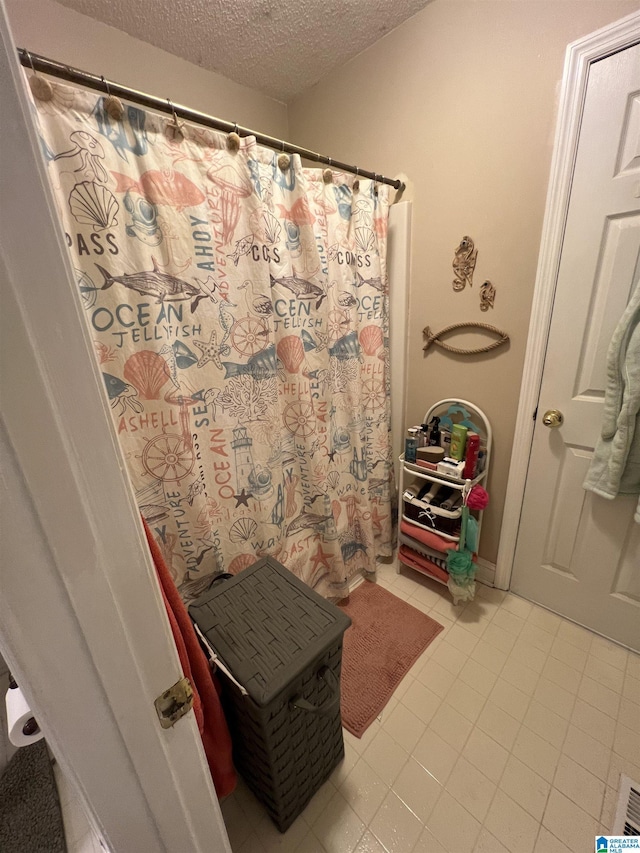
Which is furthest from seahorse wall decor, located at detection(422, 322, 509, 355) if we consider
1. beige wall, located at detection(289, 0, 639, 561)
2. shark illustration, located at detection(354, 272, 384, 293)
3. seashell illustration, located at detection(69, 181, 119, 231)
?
Answer: seashell illustration, located at detection(69, 181, 119, 231)

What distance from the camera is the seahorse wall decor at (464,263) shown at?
1451 mm

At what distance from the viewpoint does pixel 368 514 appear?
176 centimetres

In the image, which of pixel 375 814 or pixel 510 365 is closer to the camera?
pixel 375 814

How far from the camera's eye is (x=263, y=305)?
4.00 feet

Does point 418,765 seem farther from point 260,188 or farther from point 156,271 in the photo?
point 260,188

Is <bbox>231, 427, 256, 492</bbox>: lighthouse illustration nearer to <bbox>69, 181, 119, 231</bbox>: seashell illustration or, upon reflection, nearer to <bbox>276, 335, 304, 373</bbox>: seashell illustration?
<bbox>276, 335, 304, 373</bbox>: seashell illustration

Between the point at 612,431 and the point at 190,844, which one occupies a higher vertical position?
the point at 612,431

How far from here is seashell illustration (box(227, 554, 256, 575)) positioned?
4.35ft

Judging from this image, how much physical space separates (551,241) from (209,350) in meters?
1.31

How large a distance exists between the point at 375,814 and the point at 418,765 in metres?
0.19

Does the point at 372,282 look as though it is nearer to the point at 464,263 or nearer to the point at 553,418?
the point at 464,263

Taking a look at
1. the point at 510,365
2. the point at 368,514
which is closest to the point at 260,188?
the point at 510,365

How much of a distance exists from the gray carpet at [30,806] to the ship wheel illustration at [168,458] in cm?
100

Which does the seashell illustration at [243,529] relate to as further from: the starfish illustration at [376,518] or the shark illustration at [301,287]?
the shark illustration at [301,287]
